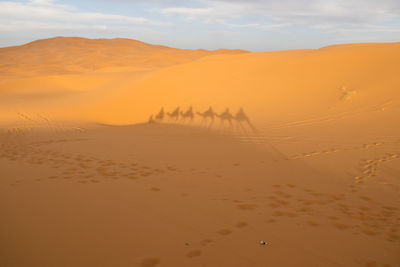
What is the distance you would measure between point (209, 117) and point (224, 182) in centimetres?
553

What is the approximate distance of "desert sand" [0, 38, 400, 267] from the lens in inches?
94.9

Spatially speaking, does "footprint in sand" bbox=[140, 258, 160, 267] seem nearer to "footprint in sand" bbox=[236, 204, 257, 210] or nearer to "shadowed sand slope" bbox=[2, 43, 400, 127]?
"footprint in sand" bbox=[236, 204, 257, 210]

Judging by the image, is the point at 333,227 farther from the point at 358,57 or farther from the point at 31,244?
the point at 358,57

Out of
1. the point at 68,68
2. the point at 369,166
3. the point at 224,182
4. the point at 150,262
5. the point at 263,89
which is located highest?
the point at 68,68

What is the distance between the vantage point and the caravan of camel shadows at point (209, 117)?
8359mm

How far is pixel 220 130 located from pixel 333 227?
5.14m

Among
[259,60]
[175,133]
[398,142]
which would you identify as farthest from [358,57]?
[175,133]

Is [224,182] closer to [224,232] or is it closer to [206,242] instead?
[224,232]

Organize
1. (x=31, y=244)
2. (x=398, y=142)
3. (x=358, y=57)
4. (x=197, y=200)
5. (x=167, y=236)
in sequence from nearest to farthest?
1. (x=31, y=244)
2. (x=167, y=236)
3. (x=197, y=200)
4. (x=398, y=142)
5. (x=358, y=57)

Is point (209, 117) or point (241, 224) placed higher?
point (209, 117)

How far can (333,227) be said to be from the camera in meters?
2.75

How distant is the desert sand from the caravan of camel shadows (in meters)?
0.10

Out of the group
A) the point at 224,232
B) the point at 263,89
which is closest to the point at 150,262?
the point at 224,232

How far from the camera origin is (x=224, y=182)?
13.2 feet
